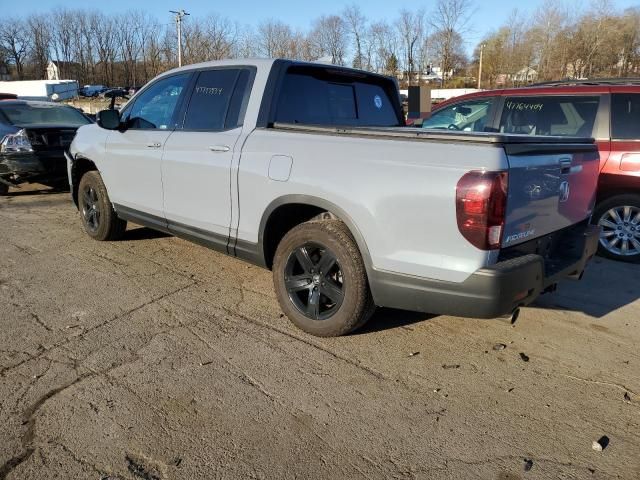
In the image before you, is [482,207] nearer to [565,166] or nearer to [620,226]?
[565,166]

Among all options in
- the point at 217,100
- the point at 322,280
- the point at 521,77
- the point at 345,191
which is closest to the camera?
the point at 345,191

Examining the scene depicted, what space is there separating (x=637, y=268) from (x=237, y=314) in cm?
417

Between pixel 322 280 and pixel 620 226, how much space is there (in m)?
3.80

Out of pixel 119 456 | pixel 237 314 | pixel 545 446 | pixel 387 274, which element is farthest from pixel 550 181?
pixel 119 456

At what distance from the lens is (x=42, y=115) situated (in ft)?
29.3

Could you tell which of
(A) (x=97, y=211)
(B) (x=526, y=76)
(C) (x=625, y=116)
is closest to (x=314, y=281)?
(A) (x=97, y=211)

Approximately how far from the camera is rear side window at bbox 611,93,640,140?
17.1 feet

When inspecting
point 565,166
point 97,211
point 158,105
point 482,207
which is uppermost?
point 158,105

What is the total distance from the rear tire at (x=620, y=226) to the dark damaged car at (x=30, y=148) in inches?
300

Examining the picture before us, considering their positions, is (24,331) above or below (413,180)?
below

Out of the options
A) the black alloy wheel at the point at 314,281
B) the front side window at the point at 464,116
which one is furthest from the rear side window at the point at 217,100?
the front side window at the point at 464,116

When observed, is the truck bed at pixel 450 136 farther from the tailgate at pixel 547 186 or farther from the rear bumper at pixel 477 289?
the rear bumper at pixel 477 289

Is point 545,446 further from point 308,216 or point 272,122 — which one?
point 272,122

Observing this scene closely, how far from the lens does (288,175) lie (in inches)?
136
